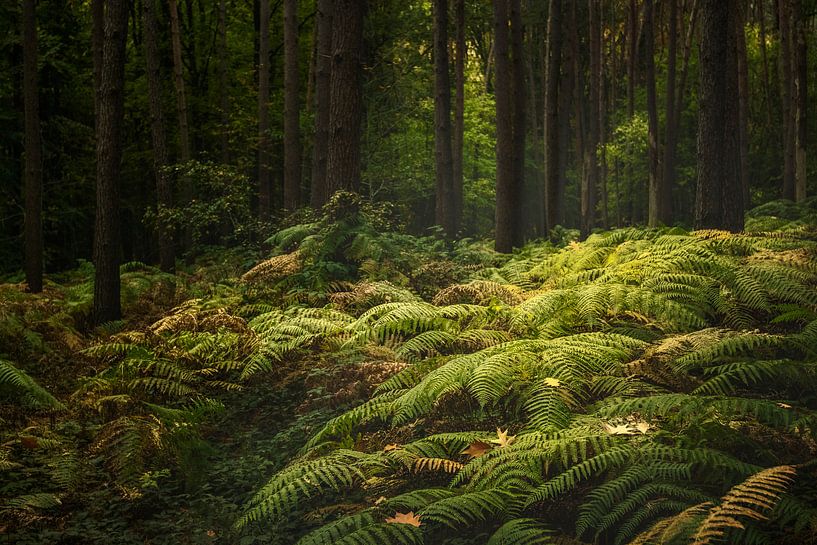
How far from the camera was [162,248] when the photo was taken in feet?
50.8

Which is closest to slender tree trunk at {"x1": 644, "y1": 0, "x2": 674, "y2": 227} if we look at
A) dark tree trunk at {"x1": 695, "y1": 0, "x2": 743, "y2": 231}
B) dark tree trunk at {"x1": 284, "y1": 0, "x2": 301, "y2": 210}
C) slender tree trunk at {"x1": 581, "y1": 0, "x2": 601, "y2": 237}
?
slender tree trunk at {"x1": 581, "y1": 0, "x2": 601, "y2": 237}

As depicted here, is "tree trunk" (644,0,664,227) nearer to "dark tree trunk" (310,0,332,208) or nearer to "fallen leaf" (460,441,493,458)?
"dark tree trunk" (310,0,332,208)

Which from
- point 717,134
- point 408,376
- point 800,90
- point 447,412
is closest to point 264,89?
point 717,134

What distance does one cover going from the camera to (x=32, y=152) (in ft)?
38.7

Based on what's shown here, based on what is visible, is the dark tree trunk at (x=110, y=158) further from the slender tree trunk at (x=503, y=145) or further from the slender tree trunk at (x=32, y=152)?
the slender tree trunk at (x=503, y=145)

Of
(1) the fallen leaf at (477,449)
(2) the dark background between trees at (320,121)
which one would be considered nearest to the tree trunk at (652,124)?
(2) the dark background between trees at (320,121)

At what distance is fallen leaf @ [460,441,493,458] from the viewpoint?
3950 millimetres

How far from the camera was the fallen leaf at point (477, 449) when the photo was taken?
3.95 metres

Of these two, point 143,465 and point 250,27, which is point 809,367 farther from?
point 250,27

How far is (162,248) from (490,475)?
13717mm

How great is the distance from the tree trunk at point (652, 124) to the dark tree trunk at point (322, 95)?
1177 cm

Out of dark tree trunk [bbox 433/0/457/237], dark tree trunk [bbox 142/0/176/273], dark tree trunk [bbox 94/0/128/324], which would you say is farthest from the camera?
dark tree trunk [bbox 433/0/457/237]

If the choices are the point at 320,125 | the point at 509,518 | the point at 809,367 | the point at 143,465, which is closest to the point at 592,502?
the point at 509,518

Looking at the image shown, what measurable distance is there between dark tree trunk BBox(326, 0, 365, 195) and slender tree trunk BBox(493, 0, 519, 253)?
434cm
